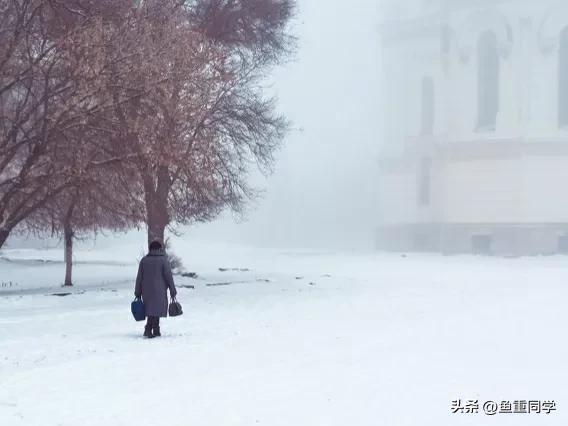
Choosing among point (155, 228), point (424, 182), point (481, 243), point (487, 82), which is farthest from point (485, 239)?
point (155, 228)

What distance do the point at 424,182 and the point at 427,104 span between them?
497 centimetres

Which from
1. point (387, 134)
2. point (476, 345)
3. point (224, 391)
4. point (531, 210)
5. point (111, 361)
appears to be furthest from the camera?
point (387, 134)

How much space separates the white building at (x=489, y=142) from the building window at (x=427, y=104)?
128mm

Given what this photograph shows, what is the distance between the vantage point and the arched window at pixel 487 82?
4741 centimetres

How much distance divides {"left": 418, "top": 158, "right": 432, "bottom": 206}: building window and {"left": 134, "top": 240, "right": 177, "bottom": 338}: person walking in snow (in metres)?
37.9

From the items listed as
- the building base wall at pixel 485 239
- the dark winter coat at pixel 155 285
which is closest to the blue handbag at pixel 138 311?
the dark winter coat at pixel 155 285

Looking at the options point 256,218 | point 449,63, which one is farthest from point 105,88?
point 256,218

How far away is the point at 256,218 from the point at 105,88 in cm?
5967


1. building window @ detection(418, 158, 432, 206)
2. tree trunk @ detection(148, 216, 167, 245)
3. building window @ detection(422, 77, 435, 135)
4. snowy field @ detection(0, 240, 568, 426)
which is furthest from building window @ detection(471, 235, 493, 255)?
tree trunk @ detection(148, 216, 167, 245)

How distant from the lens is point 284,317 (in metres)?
16.3

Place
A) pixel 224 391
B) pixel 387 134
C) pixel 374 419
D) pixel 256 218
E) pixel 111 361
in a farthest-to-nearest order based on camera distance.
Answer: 1. pixel 256 218
2. pixel 387 134
3. pixel 111 361
4. pixel 224 391
5. pixel 374 419

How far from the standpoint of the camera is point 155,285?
13.1m

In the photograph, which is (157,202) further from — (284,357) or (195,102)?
(284,357)

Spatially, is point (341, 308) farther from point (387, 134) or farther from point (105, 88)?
point (387, 134)
